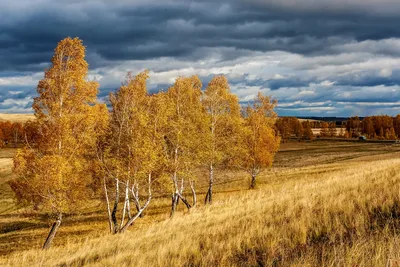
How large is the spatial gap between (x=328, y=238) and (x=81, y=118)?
18.8 metres

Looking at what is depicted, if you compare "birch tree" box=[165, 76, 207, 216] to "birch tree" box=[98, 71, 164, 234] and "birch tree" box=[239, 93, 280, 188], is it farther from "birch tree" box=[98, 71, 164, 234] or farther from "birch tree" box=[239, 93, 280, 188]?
"birch tree" box=[239, 93, 280, 188]

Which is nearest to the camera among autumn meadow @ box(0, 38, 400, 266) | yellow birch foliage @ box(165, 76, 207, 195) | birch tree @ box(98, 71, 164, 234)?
autumn meadow @ box(0, 38, 400, 266)

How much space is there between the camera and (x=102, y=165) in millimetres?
24469

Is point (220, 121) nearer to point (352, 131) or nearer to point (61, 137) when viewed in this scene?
point (61, 137)

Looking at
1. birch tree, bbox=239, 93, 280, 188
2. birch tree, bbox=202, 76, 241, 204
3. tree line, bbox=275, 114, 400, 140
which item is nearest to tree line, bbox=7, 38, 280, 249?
birch tree, bbox=202, 76, 241, 204

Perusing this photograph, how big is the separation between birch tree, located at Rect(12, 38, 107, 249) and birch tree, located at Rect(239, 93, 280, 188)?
997 inches

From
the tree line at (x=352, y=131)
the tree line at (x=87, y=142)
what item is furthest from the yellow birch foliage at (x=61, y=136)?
the tree line at (x=352, y=131)

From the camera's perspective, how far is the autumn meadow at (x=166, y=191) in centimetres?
826

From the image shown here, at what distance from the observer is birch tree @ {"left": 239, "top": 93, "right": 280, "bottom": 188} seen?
4584cm

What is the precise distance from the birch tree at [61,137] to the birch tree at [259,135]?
83.1ft

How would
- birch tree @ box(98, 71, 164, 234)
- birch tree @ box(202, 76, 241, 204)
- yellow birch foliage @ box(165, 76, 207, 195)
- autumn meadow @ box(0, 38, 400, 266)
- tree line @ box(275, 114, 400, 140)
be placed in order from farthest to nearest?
tree line @ box(275, 114, 400, 140) → birch tree @ box(202, 76, 241, 204) → yellow birch foliage @ box(165, 76, 207, 195) → birch tree @ box(98, 71, 164, 234) → autumn meadow @ box(0, 38, 400, 266)

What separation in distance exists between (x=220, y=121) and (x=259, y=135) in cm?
1285

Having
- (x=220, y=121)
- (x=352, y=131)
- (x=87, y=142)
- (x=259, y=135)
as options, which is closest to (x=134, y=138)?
(x=87, y=142)

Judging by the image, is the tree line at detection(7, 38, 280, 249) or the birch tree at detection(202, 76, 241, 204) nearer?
the tree line at detection(7, 38, 280, 249)
